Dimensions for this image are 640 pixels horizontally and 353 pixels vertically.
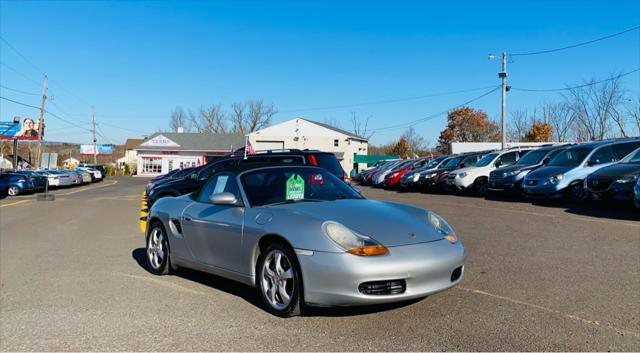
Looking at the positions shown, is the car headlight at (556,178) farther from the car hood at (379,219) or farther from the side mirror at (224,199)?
the side mirror at (224,199)

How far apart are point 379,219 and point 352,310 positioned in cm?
87

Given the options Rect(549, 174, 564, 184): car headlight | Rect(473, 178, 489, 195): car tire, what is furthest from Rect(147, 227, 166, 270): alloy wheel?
Rect(473, 178, 489, 195): car tire

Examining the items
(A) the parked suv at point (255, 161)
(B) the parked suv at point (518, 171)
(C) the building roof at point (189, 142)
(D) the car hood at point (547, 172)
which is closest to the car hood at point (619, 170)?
(D) the car hood at point (547, 172)

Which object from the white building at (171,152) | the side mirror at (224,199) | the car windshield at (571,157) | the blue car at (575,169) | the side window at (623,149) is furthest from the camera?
the white building at (171,152)

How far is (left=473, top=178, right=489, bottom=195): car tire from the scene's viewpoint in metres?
17.2

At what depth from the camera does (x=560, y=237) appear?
8258 millimetres

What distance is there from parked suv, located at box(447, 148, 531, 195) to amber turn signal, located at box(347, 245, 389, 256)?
14012mm

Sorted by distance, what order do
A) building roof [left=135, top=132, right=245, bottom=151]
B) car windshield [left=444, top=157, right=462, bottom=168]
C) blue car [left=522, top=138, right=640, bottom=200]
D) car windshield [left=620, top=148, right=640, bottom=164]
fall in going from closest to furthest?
car windshield [left=620, top=148, right=640, bottom=164], blue car [left=522, top=138, right=640, bottom=200], car windshield [left=444, top=157, right=462, bottom=168], building roof [left=135, top=132, right=245, bottom=151]

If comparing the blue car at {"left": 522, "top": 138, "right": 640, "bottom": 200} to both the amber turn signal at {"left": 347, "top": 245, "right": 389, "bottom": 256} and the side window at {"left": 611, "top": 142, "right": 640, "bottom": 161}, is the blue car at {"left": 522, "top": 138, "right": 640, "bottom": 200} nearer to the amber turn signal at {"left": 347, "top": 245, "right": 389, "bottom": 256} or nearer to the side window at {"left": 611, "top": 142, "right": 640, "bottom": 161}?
the side window at {"left": 611, "top": 142, "right": 640, "bottom": 161}

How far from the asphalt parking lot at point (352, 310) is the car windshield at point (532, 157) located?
8102mm

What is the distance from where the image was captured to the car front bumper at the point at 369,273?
3.98m

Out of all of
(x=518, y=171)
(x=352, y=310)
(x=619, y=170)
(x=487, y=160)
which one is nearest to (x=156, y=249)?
(x=352, y=310)

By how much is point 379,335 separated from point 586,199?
10.6 metres

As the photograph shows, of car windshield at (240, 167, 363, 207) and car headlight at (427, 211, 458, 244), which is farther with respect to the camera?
car windshield at (240, 167, 363, 207)
